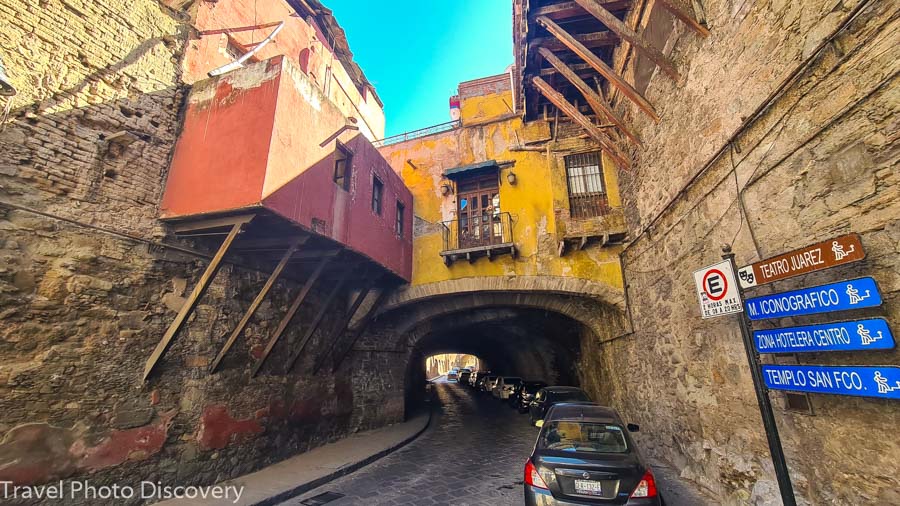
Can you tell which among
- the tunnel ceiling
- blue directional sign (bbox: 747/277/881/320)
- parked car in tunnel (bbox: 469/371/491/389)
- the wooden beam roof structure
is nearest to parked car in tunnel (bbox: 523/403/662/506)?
blue directional sign (bbox: 747/277/881/320)

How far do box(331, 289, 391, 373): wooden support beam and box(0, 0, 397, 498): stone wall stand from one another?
2976 millimetres

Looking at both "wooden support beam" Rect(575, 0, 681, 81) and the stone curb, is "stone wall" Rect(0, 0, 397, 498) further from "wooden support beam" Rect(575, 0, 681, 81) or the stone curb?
"wooden support beam" Rect(575, 0, 681, 81)

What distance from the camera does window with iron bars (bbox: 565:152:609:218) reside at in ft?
33.6

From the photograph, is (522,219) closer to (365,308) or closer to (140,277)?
(365,308)

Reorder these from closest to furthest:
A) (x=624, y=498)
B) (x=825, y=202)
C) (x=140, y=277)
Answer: (x=825, y=202), (x=624, y=498), (x=140, y=277)

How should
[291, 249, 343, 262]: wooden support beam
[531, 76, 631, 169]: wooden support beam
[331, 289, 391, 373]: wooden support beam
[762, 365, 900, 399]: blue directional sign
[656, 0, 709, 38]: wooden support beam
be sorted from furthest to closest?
1. [331, 289, 391, 373]: wooden support beam
2. [531, 76, 631, 169]: wooden support beam
3. [291, 249, 343, 262]: wooden support beam
4. [656, 0, 709, 38]: wooden support beam
5. [762, 365, 900, 399]: blue directional sign

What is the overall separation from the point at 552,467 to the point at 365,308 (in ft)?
27.1

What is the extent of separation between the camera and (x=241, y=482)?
6445 millimetres

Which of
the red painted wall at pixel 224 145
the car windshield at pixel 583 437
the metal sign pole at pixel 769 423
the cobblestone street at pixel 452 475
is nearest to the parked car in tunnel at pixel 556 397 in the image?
the cobblestone street at pixel 452 475

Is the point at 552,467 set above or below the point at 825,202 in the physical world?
below

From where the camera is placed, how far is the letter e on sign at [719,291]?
3.55 m

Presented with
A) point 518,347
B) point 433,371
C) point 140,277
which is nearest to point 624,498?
point 140,277

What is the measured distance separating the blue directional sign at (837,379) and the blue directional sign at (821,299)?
51 centimetres

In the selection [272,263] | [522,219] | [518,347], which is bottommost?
[518,347]
